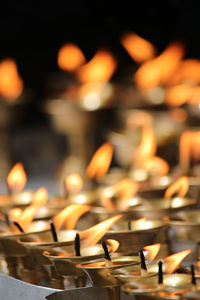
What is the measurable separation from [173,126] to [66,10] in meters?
1.61

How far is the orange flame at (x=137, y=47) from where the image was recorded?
156 inches

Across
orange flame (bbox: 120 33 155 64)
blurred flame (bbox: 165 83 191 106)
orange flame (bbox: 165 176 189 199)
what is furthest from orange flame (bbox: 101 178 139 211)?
orange flame (bbox: 120 33 155 64)

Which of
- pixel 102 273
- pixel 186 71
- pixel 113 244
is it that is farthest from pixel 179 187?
pixel 186 71

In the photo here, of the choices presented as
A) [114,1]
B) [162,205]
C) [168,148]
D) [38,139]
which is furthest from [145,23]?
[162,205]

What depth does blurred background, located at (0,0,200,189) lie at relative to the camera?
3.90 metres

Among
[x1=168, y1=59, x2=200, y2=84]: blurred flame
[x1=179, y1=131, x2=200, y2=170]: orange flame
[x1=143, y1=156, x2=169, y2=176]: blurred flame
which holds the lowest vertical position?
[x1=143, y1=156, x2=169, y2=176]: blurred flame

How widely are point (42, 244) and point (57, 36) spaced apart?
318cm

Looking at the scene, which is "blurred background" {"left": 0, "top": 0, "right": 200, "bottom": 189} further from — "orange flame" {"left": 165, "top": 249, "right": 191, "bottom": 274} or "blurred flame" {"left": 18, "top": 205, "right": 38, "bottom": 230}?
"orange flame" {"left": 165, "top": 249, "right": 191, "bottom": 274}

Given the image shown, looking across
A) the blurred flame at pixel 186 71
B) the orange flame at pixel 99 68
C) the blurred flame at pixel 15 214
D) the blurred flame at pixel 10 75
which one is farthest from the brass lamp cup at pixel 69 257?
the blurred flame at pixel 186 71

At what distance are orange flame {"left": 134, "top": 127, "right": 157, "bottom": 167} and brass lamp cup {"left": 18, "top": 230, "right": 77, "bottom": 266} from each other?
1.32 metres

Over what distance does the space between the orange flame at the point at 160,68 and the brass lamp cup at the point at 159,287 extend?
8.17 feet

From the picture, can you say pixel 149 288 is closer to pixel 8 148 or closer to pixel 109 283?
pixel 109 283

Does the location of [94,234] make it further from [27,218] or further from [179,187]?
[179,187]

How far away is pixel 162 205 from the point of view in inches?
60.9
